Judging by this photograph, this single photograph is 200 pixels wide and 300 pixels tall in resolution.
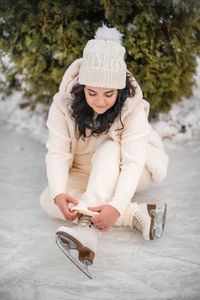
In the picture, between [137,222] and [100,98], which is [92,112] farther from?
[137,222]

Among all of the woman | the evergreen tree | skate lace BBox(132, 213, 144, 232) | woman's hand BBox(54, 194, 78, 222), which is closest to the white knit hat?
the woman

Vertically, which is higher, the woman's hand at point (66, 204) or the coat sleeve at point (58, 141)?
the coat sleeve at point (58, 141)

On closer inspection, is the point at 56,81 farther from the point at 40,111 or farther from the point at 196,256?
the point at 196,256

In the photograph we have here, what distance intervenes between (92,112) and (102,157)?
23cm

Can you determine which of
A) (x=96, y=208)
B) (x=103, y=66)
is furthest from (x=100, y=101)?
(x=96, y=208)

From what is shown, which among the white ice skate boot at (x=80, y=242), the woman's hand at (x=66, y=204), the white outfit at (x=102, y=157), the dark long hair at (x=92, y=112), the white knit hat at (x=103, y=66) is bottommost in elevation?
the white ice skate boot at (x=80, y=242)

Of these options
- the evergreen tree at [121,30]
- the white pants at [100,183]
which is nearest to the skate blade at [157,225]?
the white pants at [100,183]

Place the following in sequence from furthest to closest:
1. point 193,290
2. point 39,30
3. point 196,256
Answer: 1. point 39,30
2. point 196,256
3. point 193,290

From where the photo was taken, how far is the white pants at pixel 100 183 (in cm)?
150

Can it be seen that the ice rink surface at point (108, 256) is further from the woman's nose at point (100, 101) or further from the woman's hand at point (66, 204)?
the woman's nose at point (100, 101)

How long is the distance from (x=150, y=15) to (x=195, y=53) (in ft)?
1.63

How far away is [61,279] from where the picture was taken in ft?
4.59

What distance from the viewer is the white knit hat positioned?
1445mm

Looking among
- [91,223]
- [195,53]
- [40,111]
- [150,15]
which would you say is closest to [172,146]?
[195,53]
